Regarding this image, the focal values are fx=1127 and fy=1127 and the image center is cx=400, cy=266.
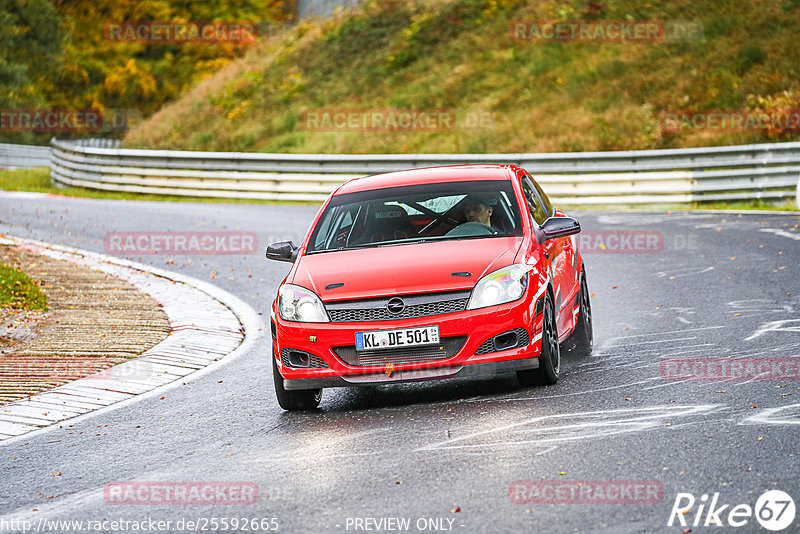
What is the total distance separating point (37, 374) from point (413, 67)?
3197cm

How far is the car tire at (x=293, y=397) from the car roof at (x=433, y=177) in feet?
6.40

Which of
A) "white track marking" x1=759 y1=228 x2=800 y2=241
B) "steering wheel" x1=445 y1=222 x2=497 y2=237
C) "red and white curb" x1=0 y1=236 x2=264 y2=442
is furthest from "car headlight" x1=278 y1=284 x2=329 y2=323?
"white track marking" x1=759 y1=228 x2=800 y2=241

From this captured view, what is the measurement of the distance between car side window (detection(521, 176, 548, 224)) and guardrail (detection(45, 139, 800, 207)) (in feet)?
40.9

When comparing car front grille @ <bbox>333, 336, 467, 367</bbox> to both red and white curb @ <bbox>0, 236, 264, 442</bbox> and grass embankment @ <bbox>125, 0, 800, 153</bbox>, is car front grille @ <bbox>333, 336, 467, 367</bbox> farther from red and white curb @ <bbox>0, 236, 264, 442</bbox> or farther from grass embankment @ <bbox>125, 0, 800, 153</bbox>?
grass embankment @ <bbox>125, 0, 800, 153</bbox>

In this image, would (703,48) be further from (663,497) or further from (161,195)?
(663,497)

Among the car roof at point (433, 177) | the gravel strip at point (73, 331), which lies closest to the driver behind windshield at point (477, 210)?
the car roof at point (433, 177)

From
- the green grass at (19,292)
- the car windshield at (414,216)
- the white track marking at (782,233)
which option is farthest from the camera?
the white track marking at (782,233)

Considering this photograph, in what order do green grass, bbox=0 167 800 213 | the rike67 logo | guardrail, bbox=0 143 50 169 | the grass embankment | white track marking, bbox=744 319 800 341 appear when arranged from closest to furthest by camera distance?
the rike67 logo → white track marking, bbox=744 319 800 341 → green grass, bbox=0 167 800 213 → the grass embankment → guardrail, bbox=0 143 50 169

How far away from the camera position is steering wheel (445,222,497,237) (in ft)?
27.4

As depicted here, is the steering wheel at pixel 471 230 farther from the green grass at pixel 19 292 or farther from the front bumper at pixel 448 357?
the green grass at pixel 19 292

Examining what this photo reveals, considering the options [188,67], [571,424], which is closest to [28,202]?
[571,424]

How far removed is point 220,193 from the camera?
87.5 ft

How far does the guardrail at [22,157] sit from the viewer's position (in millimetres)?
47906

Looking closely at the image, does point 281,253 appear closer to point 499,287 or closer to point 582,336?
point 499,287
